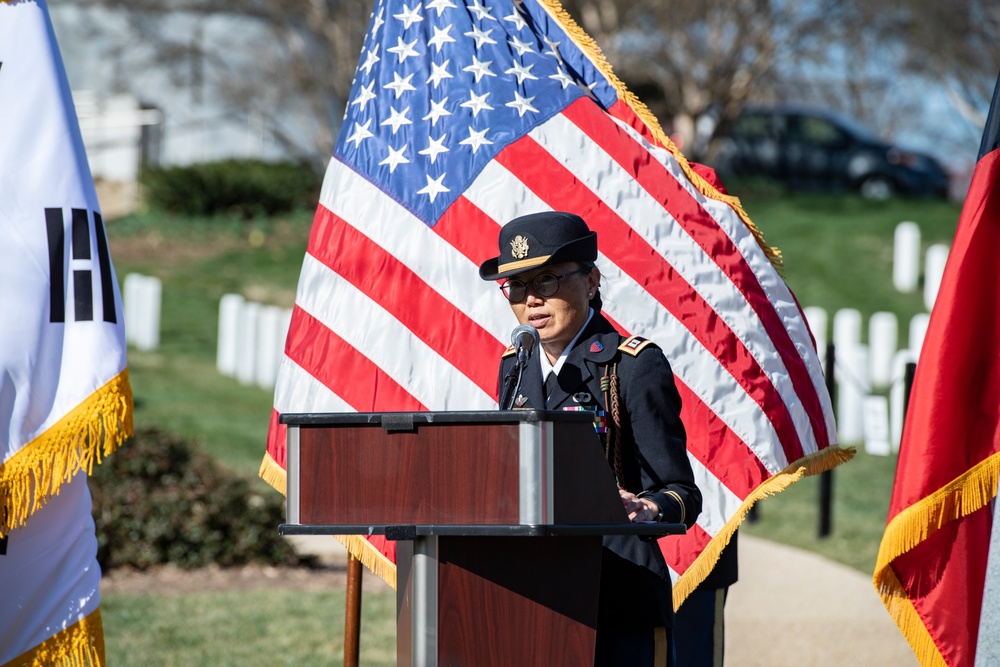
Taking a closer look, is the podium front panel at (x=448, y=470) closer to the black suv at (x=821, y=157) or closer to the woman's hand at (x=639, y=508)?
the woman's hand at (x=639, y=508)

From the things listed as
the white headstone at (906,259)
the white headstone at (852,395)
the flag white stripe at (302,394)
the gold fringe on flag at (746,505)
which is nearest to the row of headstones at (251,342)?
the white headstone at (852,395)

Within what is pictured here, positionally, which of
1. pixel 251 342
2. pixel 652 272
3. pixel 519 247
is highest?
pixel 251 342

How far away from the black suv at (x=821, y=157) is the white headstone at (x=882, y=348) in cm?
1146

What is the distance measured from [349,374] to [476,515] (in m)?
2.33

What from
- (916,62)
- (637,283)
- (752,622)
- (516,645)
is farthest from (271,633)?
(916,62)

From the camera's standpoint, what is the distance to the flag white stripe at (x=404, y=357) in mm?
5082

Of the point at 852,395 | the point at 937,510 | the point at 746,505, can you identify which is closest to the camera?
the point at 937,510

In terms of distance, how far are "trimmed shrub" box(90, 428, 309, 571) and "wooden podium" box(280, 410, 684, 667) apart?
19.6 feet

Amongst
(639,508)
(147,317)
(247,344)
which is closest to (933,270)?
(247,344)

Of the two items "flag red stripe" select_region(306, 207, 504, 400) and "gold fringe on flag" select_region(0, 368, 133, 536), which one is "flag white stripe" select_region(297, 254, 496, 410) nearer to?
"flag red stripe" select_region(306, 207, 504, 400)

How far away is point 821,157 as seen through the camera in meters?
25.8

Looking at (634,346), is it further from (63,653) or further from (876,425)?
(876,425)

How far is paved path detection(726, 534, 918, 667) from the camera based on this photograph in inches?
282

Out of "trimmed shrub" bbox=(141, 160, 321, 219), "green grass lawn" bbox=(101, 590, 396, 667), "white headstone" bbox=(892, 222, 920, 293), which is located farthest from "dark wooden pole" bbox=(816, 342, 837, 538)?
"trimmed shrub" bbox=(141, 160, 321, 219)
